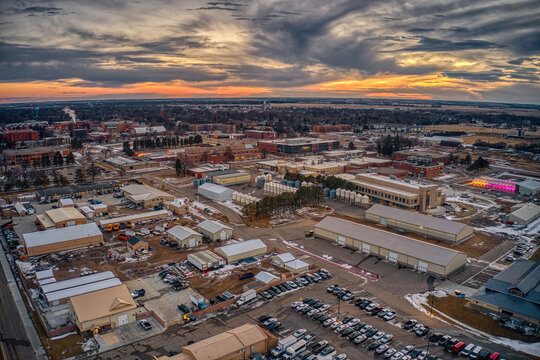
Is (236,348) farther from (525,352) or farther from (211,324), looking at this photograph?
(525,352)

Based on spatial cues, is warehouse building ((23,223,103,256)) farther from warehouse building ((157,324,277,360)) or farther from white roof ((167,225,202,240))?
warehouse building ((157,324,277,360))

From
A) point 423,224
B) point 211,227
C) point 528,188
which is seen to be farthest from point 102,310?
point 528,188

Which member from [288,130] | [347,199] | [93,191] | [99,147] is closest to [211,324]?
[347,199]

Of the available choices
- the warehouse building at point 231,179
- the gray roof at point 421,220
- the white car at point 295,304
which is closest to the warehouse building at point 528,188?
the gray roof at point 421,220

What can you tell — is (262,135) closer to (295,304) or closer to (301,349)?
(295,304)

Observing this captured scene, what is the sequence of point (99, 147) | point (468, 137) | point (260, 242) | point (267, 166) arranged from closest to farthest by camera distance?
point (260, 242) < point (267, 166) < point (99, 147) < point (468, 137)
